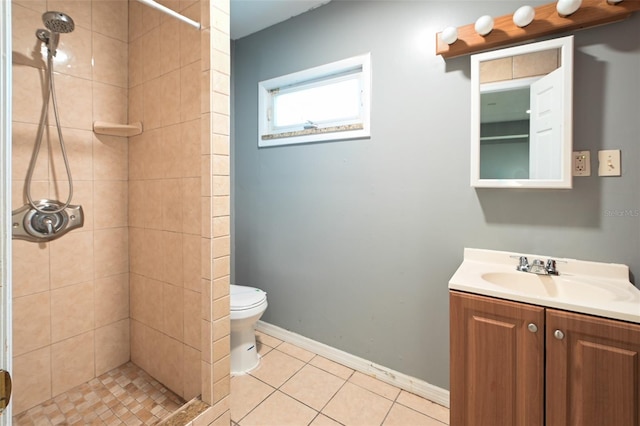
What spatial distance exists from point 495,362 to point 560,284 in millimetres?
475

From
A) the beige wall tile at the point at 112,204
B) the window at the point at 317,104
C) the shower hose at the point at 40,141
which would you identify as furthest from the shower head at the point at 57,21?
the window at the point at 317,104

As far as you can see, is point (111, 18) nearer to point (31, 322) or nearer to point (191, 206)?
point (191, 206)

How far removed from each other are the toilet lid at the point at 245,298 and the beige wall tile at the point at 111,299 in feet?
2.27

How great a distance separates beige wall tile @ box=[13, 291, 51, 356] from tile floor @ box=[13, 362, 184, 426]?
1.09 ft

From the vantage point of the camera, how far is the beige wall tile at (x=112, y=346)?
1795 mm

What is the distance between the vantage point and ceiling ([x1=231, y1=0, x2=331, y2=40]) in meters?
2.04

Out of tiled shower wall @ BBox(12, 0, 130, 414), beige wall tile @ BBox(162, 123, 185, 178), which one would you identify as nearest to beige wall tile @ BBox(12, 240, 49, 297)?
tiled shower wall @ BBox(12, 0, 130, 414)

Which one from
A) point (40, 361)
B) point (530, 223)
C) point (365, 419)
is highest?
point (530, 223)

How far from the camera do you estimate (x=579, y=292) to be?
1260mm

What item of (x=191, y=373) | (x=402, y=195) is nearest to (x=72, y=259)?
(x=191, y=373)

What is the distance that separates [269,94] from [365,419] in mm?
2359

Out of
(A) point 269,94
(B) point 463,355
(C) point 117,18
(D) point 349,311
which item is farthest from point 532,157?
(C) point 117,18

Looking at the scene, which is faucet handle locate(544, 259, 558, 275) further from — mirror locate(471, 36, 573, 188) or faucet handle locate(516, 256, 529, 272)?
mirror locate(471, 36, 573, 188)

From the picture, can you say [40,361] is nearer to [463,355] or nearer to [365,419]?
[365,419]
